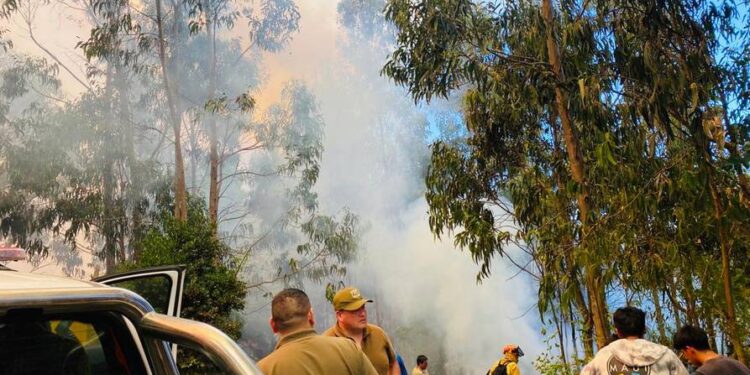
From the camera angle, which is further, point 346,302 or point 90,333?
point 346,302

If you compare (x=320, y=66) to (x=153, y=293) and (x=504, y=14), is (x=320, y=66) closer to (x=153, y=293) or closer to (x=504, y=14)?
(x=504, y=14)

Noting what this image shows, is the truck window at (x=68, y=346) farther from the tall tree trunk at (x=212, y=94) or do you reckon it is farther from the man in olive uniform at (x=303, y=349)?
the tall tree trunk at (x=212, y=94)

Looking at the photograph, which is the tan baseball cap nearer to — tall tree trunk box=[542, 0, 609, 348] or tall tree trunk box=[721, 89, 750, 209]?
tall tree trunk box=[721, 89, 750, 209]

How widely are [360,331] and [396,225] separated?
68.7ft

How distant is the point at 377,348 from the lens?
262 cm

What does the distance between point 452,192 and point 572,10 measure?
2552 millimetres

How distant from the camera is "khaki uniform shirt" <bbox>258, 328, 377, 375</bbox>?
5.73ft

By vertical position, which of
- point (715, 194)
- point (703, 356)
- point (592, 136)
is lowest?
point (703, 356)

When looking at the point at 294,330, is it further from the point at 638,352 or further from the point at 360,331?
the point at 638,352

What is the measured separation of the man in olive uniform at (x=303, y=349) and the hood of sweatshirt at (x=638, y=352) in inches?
Answer: 42.0

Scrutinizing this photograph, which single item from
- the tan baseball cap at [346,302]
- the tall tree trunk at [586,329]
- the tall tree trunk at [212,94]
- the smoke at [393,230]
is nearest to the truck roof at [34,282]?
the tan baseball cap at [346,302]

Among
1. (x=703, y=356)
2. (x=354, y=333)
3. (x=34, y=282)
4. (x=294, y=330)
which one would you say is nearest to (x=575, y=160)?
(x=703, y=356)

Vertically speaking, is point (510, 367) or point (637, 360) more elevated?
point (637, 360)

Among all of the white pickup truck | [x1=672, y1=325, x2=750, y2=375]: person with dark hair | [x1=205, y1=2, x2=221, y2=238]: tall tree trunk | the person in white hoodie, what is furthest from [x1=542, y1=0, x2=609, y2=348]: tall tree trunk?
[x1=205, y1=2, x2=221, y2=238]: tall tree trunk
